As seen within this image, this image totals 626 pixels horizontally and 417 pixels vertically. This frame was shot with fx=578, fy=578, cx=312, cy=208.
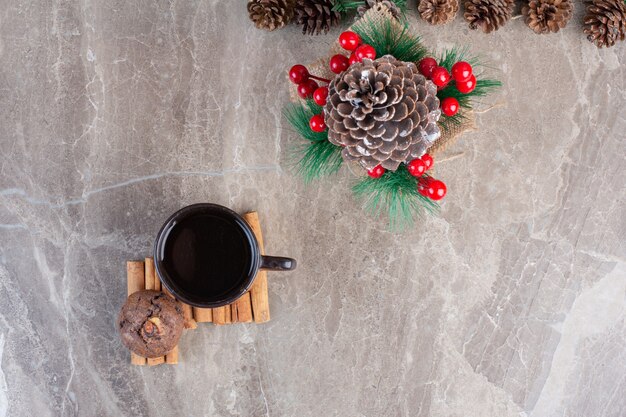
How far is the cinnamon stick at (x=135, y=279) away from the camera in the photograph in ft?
3.00

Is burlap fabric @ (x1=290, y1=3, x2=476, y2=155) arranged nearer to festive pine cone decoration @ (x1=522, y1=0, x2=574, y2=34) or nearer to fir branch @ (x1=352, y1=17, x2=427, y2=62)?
fir branch @ (x1=352, y1=17, x2=427, y2=62)

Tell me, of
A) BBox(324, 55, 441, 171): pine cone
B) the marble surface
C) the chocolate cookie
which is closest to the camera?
BBox(324, 55, 441, 171): pine cone

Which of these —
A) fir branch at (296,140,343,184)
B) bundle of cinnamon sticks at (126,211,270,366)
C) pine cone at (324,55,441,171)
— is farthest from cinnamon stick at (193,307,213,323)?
pine cone at (324,55,441,171)

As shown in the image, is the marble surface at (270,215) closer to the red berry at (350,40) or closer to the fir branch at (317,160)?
the fir branch at (317,160)

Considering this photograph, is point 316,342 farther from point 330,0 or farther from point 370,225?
point 330,0

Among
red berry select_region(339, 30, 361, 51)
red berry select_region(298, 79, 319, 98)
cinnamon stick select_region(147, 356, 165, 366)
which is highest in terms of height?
red berry select_region(339, 30, 361, 51)

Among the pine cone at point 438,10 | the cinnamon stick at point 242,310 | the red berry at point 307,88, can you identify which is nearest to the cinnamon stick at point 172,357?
the cinnamon stick at point 242,310

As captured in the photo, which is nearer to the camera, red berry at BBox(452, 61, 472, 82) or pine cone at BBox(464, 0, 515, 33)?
red berry at BBox(452, 61, 472, 82)

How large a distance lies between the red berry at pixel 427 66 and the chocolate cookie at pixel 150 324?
0.50 metres

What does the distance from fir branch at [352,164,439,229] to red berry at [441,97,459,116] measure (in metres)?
0.09

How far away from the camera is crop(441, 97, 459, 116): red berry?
760 mm

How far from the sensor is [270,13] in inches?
35.9

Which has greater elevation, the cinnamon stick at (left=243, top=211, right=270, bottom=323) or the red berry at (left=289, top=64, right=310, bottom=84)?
the red berry at (left=289, top=64, right=310, bottom=84)

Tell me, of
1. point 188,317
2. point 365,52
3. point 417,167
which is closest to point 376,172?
point 417,167
